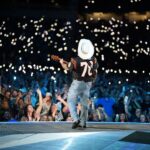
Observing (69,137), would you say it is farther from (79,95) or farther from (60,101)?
(60,101)

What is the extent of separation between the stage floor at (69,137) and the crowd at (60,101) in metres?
1.87

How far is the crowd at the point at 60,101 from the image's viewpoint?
8352 millimetres

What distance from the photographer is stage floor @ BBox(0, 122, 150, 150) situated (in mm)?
4453

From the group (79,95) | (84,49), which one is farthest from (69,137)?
(84,49)

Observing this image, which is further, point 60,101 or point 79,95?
point 60,101

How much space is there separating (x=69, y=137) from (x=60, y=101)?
3.58m

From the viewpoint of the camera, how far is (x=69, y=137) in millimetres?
5105

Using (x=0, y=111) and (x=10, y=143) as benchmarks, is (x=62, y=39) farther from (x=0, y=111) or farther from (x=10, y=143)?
(x=10, y=143)

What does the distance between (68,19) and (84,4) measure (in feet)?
4.40

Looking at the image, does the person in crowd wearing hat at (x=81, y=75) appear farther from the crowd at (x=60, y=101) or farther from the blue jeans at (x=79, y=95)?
the crowd at (x=60, y=101)

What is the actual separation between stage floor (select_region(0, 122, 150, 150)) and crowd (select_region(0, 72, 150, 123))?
1875 millimetres

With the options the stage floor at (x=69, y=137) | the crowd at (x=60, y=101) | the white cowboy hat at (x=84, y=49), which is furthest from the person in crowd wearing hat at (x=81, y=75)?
the crowd at (x=60, y=101)

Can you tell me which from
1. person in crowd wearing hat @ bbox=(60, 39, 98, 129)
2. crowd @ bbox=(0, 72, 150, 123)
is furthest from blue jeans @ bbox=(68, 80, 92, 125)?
crowd @ bbox=(0, 72, 150, 123)

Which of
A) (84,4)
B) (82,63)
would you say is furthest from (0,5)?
(82,63)
